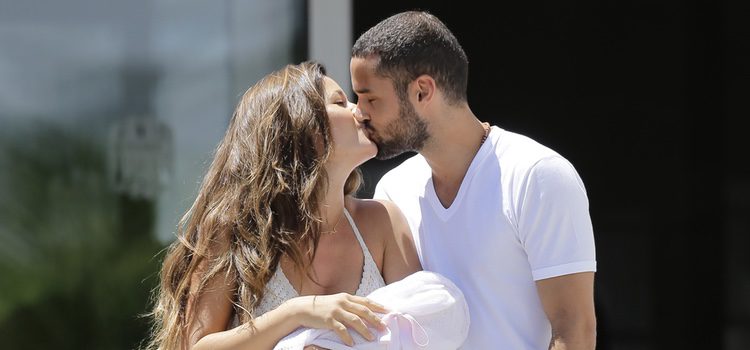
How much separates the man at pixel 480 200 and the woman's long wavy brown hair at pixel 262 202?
0.49 ft

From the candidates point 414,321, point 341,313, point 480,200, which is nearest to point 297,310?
point 341,313

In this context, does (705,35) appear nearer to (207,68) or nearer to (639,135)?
(639,135)

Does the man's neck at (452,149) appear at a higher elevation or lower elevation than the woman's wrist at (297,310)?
higher

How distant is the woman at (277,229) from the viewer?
239 cm

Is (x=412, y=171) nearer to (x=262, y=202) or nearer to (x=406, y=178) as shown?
(x=406, y=178)

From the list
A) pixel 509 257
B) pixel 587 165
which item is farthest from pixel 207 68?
pixel 509 257

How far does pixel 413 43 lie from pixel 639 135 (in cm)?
239

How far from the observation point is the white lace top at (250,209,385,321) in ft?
7.91

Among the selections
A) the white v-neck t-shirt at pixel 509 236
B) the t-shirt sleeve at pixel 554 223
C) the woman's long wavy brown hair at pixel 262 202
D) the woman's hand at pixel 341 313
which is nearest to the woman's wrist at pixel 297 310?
the woman's hand at pixel 341 313

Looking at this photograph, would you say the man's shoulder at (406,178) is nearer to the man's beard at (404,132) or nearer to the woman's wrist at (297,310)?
the man's beard at (404,132)

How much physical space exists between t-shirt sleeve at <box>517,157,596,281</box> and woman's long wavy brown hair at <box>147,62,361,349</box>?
0.46 meters

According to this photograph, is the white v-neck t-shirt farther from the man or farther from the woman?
the woman

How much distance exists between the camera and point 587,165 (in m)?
4.64

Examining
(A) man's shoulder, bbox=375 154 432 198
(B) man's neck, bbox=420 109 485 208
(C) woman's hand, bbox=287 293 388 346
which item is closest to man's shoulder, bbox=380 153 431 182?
(A) man's shoulder, bbox=375 154 432 198
